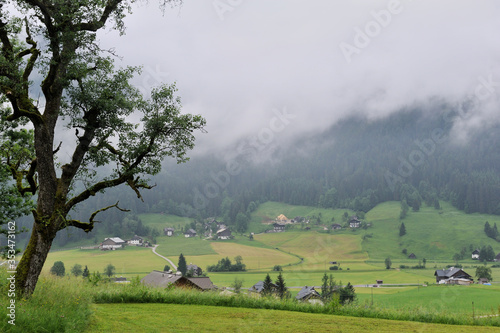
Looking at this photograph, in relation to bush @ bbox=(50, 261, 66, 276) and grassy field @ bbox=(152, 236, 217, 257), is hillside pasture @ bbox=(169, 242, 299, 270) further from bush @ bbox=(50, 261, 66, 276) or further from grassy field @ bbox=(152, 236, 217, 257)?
bush @ bbox=(50, 261, 66, 276)

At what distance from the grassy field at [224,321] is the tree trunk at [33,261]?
5.77ft

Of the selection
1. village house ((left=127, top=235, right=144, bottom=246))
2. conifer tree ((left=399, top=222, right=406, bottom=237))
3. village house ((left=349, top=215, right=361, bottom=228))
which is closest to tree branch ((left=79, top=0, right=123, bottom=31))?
village house ((left=127, top=235, right=144, bottom=246))

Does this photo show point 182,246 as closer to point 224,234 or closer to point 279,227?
point 224,234

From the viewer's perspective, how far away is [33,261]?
29.4 ft

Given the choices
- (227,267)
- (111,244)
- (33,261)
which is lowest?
(227,267)

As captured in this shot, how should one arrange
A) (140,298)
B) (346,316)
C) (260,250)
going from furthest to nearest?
(260,250) < (140,298) < (346,316)

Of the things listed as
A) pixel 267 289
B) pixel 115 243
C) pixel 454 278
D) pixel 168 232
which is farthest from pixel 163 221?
pixel 267 289

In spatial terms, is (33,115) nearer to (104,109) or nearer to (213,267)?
(104,109)

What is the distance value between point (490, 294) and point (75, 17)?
2869 inches

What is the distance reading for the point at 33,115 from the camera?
9.29 metres

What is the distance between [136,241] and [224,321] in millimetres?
138324

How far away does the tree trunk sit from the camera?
28.9 feet

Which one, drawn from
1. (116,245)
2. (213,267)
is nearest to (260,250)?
(213,267)

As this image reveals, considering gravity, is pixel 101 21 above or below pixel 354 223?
above
